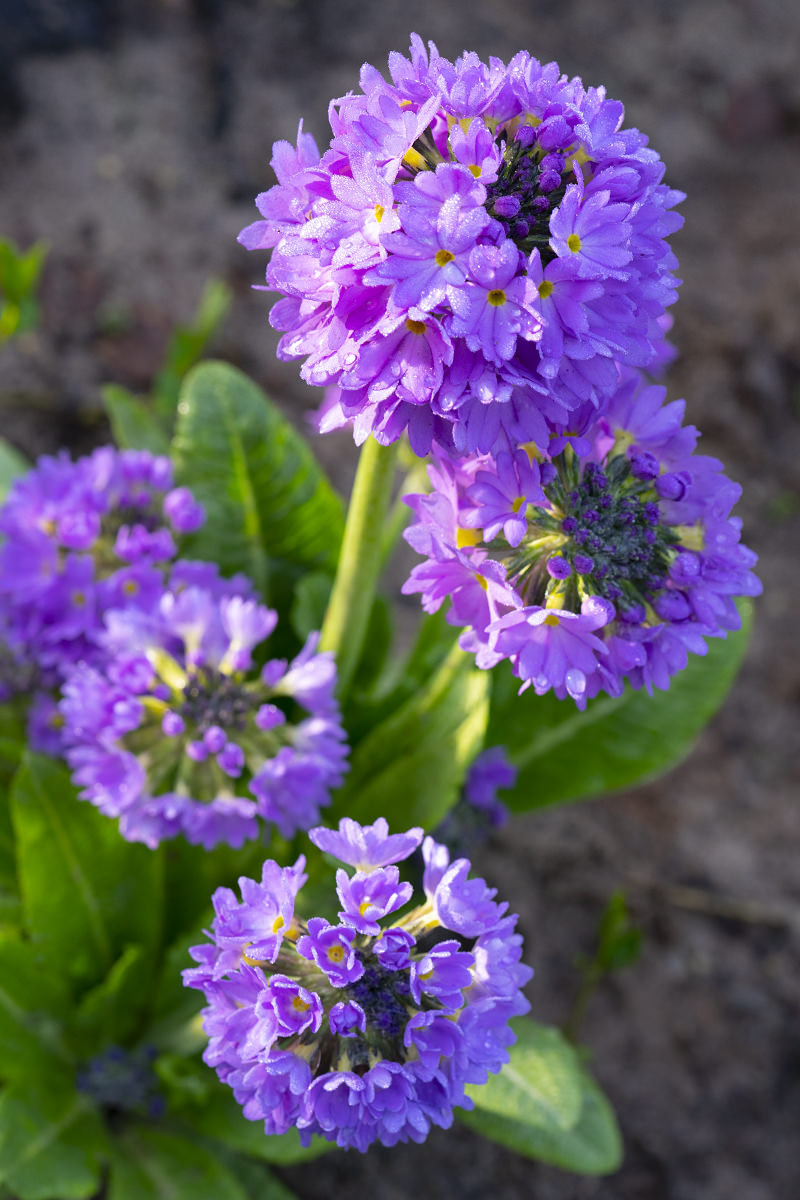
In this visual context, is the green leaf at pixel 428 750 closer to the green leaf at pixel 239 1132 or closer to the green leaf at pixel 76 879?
the green leaf at pixel 76 879

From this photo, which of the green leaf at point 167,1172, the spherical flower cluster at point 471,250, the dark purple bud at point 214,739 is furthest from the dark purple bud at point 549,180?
the green leaf at point 167,1172

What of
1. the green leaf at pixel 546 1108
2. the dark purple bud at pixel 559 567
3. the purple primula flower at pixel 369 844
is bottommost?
the green leaf at pixel 546 1108

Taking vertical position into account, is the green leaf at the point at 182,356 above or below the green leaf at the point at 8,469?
above

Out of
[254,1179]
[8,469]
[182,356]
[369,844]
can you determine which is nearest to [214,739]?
[369,844]

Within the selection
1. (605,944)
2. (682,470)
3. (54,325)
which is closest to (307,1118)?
(682,470)

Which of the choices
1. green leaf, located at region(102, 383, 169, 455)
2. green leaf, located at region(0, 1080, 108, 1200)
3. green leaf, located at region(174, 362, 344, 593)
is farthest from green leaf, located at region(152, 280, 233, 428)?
green leaf, located at region(0, 1080, 108, 1200)

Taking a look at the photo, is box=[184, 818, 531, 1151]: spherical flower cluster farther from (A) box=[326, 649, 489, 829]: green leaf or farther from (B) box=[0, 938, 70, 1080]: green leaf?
(B) box=[0, 938, 70, 1080]: green leaf
